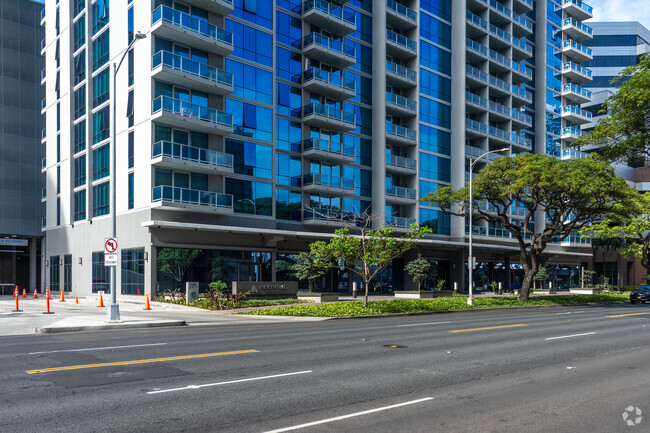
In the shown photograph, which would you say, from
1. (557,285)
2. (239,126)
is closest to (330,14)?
(239,126)

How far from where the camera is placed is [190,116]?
35.1 metres

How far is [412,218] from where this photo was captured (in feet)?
168

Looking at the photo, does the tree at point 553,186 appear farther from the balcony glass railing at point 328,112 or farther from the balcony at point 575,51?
the balcony at point 575,51

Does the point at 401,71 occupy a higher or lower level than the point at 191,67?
higher

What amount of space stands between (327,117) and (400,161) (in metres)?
10.0

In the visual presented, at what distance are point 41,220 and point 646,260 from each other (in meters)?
54.2

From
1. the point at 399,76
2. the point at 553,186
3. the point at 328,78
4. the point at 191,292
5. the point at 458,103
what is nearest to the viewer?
the point at 191,292

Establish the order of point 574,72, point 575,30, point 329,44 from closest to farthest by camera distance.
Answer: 1. point 329,44
2. point 574,72
3. point 575,30

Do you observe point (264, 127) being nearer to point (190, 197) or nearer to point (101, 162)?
point (190, 197)

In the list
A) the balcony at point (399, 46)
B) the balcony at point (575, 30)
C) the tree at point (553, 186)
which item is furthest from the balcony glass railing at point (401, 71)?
the balcony at point (575, 30)

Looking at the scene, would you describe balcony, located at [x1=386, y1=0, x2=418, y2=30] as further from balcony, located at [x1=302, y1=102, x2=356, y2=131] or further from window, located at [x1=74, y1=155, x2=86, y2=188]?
window, located at [x1=74, y1=155, x2=86, y2=188]

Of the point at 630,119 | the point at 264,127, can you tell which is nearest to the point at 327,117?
the point at 264,127

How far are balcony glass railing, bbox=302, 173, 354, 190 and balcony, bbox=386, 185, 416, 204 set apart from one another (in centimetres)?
536

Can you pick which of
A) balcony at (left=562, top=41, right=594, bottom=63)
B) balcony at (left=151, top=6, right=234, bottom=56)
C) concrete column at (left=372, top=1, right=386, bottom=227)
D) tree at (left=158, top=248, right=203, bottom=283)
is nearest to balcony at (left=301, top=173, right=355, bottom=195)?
concrete column at (left=372, top=1, right=386, bottom=227)
